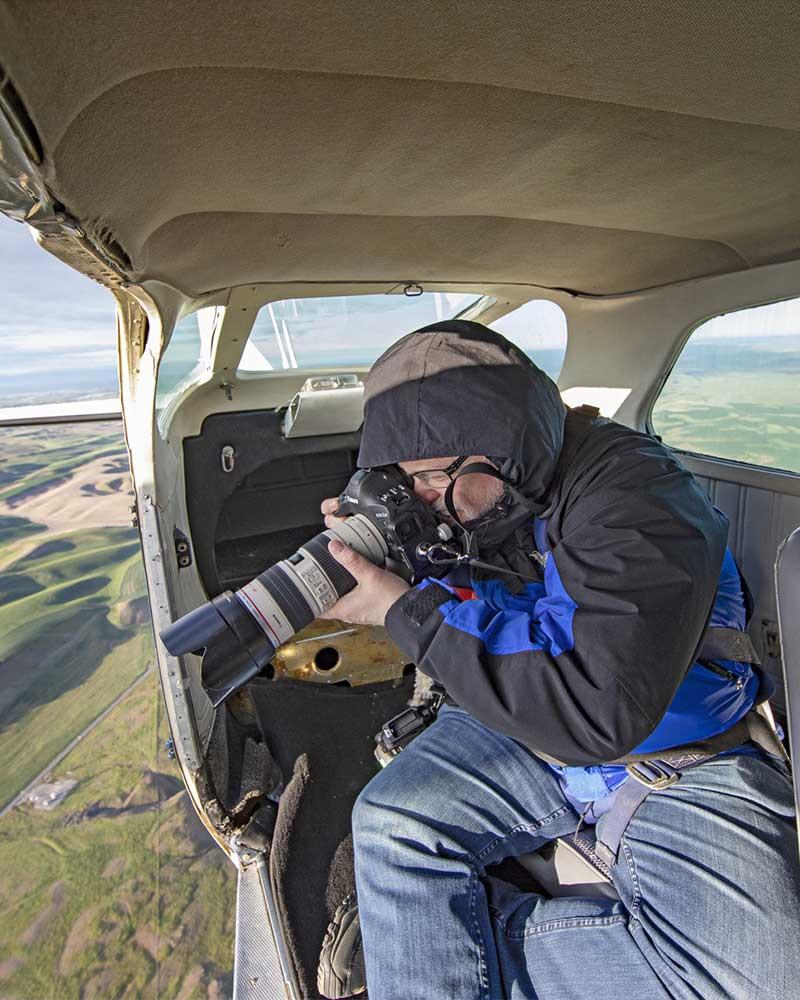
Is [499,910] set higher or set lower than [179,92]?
lower

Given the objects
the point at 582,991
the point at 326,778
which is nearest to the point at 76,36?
the point at 582,991

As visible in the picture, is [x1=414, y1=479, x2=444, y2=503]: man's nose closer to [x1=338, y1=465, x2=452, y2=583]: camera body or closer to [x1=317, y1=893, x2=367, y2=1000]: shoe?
[x1=338, y1=465, x2=452, y2=583]: camera body

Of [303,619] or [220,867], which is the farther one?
[220,867]

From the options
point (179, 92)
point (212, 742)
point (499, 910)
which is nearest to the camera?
point (179, 92)

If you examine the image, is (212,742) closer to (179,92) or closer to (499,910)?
(499,910)

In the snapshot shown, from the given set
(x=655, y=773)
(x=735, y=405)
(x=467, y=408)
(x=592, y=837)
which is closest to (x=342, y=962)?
(x=592, y=837)

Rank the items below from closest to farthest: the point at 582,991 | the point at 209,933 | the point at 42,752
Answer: the point at 582,991 → the point at 209,933 → the point at 42,752
